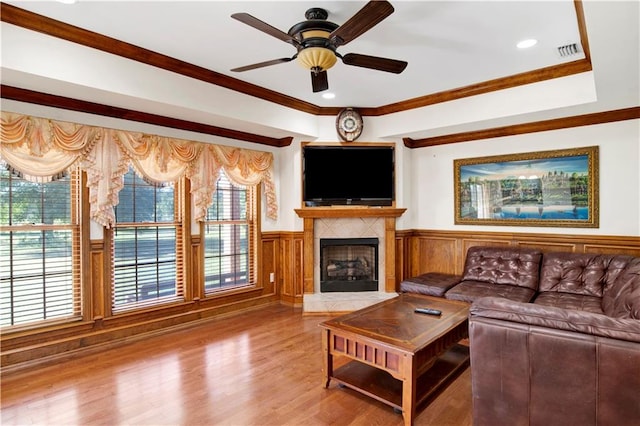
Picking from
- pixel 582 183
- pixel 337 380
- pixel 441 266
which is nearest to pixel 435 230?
pixel 441 266

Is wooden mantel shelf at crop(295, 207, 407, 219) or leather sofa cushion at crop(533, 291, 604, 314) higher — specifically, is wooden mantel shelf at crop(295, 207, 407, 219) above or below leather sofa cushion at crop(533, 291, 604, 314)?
above

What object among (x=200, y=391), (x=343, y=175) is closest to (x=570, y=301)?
(x=343, y=175)

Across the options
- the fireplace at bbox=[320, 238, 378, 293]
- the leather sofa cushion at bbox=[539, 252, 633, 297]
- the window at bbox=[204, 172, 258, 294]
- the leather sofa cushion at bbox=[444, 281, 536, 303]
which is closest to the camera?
the leather sofa cushion at bbox=[539, 252, 633, 297]

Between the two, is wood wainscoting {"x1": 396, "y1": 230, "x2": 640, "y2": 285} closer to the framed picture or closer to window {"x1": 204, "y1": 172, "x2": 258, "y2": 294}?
the framed picture

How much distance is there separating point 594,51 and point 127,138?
4.23 metres

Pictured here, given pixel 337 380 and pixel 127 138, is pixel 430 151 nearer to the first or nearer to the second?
pixel 337 380

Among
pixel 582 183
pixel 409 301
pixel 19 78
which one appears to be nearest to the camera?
A: pixel 19 78

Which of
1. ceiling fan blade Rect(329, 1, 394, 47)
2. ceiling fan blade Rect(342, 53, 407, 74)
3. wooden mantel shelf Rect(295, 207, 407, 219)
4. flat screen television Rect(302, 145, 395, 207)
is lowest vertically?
wooden mantel shelf Rect(295, 207, 407, 219)

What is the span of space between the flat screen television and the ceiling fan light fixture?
2446mm

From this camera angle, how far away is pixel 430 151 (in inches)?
211

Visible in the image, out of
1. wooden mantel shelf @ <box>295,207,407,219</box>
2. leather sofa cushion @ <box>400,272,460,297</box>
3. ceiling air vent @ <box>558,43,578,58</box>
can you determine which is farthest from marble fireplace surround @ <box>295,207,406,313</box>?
ceiling air vent @ <box>558,43,578,58</box>

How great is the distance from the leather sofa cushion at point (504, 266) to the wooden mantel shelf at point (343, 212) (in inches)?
48.9

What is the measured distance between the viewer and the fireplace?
512 centimetres

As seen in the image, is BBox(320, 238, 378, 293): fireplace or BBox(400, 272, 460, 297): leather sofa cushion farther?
BBox(320, 238, 378, 293): fireplace
